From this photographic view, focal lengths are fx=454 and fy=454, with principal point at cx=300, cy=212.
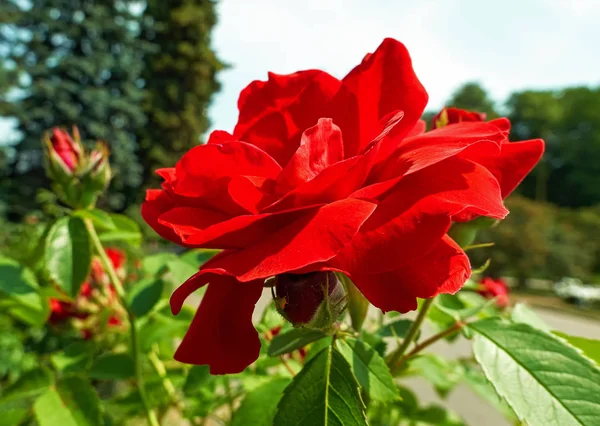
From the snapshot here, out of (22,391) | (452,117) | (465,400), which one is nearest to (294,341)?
(452,117)

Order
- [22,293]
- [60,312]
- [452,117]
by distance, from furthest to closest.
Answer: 1. [60,312]
2. [22,293]
3. [452,117]

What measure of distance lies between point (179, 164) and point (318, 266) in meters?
0.14

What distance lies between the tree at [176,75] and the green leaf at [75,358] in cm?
1332

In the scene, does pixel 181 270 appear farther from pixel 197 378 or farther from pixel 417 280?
pixel 417 280

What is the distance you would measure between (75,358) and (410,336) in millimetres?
692

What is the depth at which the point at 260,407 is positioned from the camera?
1.73 feet

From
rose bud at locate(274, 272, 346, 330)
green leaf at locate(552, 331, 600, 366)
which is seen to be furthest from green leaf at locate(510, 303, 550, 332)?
rose bud at locate(274, 272, 346, 330)

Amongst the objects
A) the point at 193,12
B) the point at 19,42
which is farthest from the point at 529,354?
the point at 193,12

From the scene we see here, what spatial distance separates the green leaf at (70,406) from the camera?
660 mm

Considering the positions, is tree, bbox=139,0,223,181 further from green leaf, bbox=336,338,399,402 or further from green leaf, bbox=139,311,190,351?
green leaf, bbox=336,338,399,402

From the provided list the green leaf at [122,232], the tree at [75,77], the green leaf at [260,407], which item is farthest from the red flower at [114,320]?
the tree at [75,77]

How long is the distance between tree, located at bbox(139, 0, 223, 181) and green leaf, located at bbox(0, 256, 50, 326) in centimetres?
1334

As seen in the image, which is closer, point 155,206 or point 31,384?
point 155,206

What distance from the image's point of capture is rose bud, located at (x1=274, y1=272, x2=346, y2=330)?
326 millimetres
